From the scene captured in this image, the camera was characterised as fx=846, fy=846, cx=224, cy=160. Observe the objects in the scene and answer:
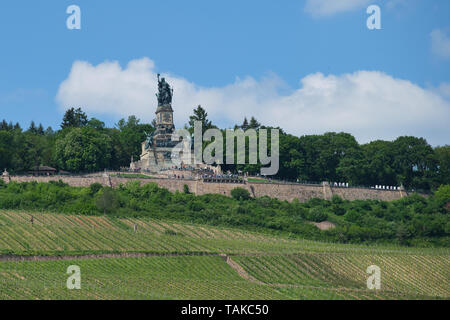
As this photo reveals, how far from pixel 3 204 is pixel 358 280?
34.4 m

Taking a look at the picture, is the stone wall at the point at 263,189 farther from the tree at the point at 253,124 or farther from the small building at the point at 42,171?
the tree at the point at 253,124

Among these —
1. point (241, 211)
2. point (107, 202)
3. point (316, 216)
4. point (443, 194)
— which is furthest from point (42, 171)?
point (443, 194)

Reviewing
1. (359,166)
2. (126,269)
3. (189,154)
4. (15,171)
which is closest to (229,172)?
(189,154)

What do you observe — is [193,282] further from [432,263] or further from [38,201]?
[38,201]

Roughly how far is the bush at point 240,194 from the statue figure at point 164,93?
65.6 feet

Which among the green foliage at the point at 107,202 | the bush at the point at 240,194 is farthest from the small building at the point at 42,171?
the bush at the point at 240,194

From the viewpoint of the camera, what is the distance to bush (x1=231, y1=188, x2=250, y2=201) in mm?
91812

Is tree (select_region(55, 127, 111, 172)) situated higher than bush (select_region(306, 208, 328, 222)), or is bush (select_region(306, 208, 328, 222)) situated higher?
tree (select_region(55, 127, 111, 172))

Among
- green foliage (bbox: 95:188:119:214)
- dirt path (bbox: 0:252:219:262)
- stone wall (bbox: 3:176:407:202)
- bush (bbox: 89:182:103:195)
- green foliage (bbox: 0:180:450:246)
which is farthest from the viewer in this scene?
stone wall (bbox: 3:176:407:202)

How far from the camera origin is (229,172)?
100625mm

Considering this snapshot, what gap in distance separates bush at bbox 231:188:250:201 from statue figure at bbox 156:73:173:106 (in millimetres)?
20006

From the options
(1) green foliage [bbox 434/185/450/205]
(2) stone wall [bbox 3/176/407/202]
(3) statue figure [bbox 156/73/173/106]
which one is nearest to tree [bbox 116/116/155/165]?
(3) statue figure [bbox 156/73/173/106]

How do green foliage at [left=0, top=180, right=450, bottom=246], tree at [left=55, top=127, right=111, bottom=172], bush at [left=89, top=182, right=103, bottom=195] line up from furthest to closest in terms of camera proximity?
1. tree at [left=55, top=127, right=111, bottom=172]
2. bush at [left=89, top=182, right=103, bottom=195]
3. green foliage at [left=0, top=180, right=450, bottom=246]

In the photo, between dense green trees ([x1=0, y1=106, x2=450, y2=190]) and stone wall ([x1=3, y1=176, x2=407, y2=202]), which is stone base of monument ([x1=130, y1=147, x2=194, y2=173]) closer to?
dense green trees ([x1=0, y1=106, x2=450, y2=190])
